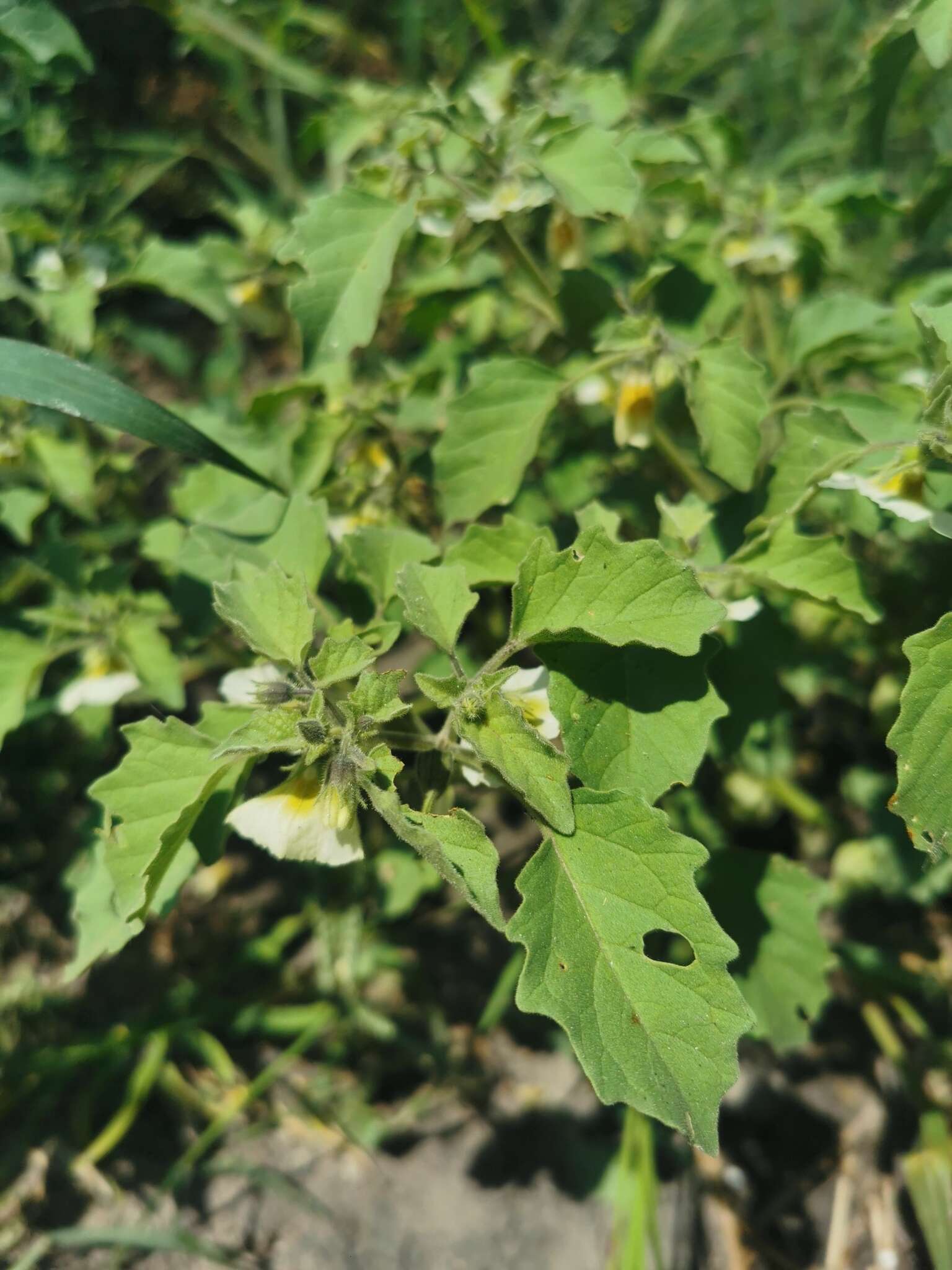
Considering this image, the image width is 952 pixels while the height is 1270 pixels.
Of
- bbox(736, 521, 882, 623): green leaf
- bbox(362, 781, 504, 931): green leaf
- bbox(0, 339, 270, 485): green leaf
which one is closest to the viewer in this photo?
bbox(362, 781, 504, 931): green leaf

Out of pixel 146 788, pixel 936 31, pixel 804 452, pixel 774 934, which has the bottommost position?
pixel 774 934

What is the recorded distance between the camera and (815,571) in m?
1.43

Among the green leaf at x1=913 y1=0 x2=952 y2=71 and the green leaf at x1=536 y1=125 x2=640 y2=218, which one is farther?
the green leaf at x1=536 y1=125 x2=640 y2=218

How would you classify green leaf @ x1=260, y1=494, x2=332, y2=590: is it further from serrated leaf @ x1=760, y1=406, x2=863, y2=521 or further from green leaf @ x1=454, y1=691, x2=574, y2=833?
serrated leaf @ x1=760, y1=406, x2=863, y2=521

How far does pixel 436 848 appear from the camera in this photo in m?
1.06

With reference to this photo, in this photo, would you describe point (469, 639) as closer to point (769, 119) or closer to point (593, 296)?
point (593, 296)

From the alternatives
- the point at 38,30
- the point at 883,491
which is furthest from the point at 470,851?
the point at 38,30

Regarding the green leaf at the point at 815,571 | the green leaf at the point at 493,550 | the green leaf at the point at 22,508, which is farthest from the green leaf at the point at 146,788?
the green leaf at the point at 815,571

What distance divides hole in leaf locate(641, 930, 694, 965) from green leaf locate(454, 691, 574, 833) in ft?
3.44

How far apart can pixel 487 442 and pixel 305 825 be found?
31.1 inches

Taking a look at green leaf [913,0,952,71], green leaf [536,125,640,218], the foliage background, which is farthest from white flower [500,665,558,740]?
green leaf [913,0,952,71]

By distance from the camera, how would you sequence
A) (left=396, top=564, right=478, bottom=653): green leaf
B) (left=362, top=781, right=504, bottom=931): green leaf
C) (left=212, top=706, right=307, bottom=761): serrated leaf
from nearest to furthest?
(left=362, top=781, right=504, bottom=931): green leaf, (left=212, top=706, right=307, bottom=761): serrated leaf, (left=396, top=564, right=478, bottom=653): green leaf

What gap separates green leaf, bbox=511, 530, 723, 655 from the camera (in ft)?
4.01

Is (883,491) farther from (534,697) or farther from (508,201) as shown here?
(508,201)
